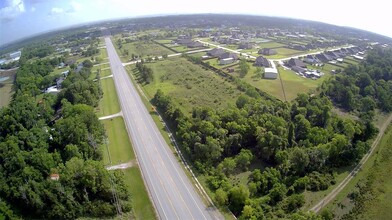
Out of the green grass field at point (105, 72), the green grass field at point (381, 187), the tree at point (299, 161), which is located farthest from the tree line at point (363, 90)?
the green grass field at point (105, 72)

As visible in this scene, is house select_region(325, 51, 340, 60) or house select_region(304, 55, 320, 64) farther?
house select_region(325, 51, 340, 60)

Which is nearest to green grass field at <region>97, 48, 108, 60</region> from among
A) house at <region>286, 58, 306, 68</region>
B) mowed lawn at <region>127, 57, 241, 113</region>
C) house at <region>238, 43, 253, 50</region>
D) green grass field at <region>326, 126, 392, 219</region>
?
mowed lawn at <region>127, 57, 241, 113</region>

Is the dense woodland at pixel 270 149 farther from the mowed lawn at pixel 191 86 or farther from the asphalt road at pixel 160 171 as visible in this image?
the mowed lawn at pixel 191 86

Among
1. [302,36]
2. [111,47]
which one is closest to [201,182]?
[111,47]

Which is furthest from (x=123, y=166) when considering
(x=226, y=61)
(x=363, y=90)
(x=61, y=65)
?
(x=61, y=65)

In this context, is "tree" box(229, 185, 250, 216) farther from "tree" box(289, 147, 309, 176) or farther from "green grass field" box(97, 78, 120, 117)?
"green grass field" box(97, 78, 120, 117)
